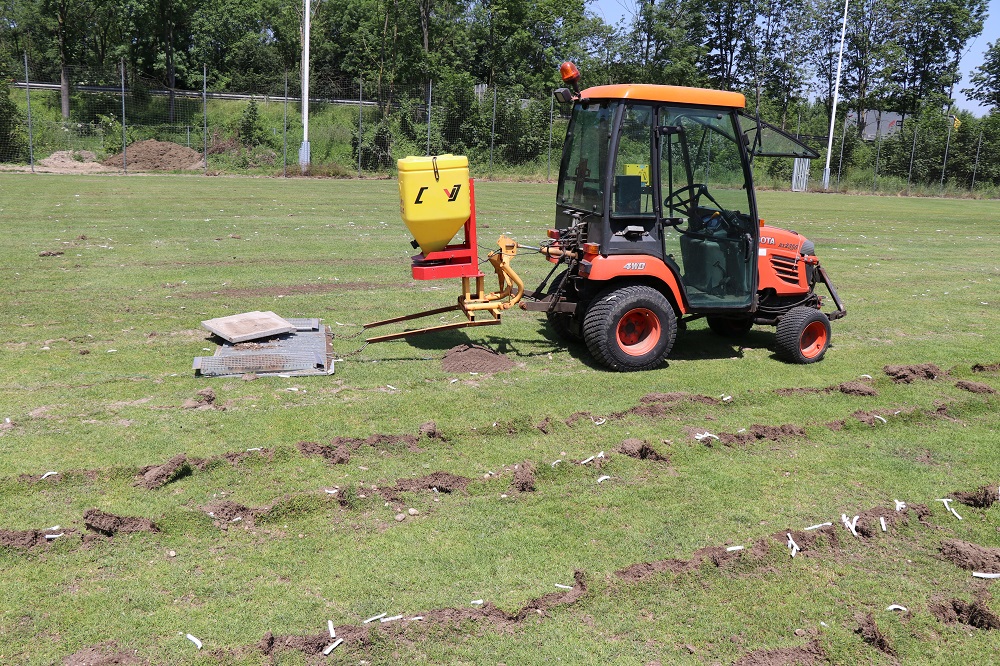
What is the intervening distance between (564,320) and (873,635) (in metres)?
4.91

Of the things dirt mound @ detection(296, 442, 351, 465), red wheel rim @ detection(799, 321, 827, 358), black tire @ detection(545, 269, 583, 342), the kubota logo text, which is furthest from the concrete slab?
red wheel rim @ detection(799, 321, 827, 358)

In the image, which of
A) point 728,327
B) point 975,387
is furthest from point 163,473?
point 975,387

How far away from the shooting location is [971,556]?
4.34 metres

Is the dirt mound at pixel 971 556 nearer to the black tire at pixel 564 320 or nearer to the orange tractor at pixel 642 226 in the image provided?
the orange tractor at pixel 642 226

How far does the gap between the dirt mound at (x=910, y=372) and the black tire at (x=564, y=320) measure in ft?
9.47

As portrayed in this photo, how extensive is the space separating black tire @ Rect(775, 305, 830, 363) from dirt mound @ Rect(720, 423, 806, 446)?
180cm

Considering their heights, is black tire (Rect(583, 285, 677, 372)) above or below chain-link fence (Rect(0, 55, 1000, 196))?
below

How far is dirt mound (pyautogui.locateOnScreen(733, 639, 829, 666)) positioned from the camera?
136 inches

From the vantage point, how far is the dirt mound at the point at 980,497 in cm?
500

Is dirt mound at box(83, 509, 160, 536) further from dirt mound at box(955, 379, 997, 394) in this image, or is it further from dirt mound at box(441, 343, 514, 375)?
dirt mound at box(955, 379, 997, 394)

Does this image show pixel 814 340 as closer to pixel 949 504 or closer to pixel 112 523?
pixel 949 504

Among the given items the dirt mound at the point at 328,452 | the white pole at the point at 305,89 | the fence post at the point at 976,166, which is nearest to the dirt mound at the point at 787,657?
the dirt mound at the point at 328,452

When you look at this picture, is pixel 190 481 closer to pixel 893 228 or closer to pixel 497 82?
pixel 893 228

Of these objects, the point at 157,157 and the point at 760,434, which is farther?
the point at 157,157
